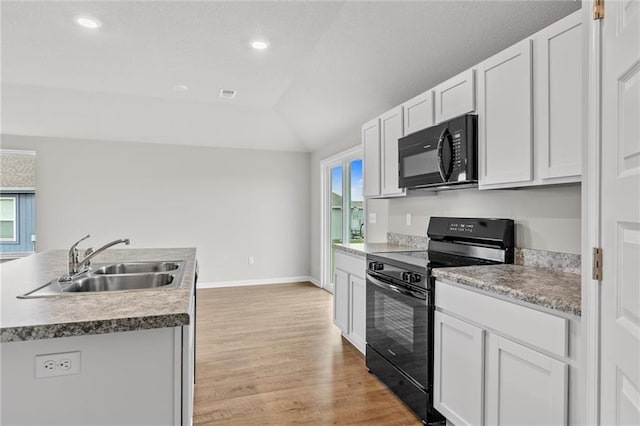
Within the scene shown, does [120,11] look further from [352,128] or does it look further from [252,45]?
[352,128]

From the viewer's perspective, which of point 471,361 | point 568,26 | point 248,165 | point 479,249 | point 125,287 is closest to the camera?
point 568,26

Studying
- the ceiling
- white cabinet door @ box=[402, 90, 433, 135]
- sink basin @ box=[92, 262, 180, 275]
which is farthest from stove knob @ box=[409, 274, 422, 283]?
the ceiling

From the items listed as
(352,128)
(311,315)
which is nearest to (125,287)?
(311,315)

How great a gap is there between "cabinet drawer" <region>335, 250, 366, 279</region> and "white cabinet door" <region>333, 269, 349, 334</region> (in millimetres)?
66

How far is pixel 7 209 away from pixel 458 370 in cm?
617

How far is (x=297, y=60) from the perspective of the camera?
3.62m

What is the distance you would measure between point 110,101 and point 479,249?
4668 mm

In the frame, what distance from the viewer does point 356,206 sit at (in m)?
5.20

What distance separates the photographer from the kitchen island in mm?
1073

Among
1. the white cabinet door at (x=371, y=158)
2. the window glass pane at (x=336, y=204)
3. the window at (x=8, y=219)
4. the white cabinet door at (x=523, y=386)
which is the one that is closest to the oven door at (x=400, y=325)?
the white cabinet door at (x=523, y=386)

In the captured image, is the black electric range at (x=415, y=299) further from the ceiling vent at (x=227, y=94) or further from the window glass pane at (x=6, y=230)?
the window glass pane at (x=6, y=230)

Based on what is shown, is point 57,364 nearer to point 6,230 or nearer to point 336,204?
point 336,204

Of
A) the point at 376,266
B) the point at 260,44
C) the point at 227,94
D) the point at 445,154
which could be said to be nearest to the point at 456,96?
the point at 445,154

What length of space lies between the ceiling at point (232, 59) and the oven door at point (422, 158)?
653mm
